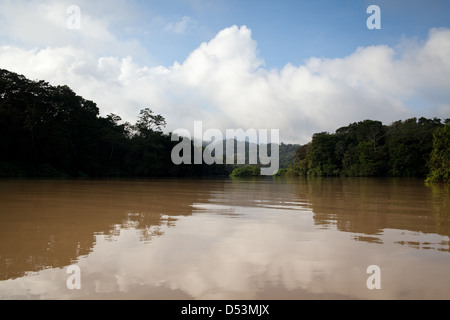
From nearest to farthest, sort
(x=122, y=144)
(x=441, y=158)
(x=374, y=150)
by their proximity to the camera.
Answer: (x=441, y=158) → (x=122, y=144) → (x=374, y=150)

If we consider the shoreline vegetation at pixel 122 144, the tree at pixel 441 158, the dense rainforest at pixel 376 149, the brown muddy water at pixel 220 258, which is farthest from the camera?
the dense rainforest at pixel 376 149

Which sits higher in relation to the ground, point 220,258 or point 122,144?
point 122,144

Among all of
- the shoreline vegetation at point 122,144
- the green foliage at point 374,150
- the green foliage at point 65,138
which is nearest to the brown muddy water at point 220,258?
the shoreline vegetation at point 122,144

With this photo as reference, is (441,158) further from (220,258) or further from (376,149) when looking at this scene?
(376,149)

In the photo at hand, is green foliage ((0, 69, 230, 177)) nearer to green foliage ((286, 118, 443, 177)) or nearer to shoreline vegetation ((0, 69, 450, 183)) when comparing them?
shoreline vegetation ((0, 69, 450, 183))

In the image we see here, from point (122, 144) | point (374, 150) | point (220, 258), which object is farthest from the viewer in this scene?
point (374, 150)

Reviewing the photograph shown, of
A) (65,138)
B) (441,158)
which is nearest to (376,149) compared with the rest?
(441,158)

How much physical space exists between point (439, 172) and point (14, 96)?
4072cm

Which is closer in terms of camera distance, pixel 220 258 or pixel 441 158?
pixel 220 258

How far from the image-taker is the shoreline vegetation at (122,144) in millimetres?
32438

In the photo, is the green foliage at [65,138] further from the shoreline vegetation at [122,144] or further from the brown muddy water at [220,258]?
the brown muddy water at [220,258]

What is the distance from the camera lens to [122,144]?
47719 millimetres
